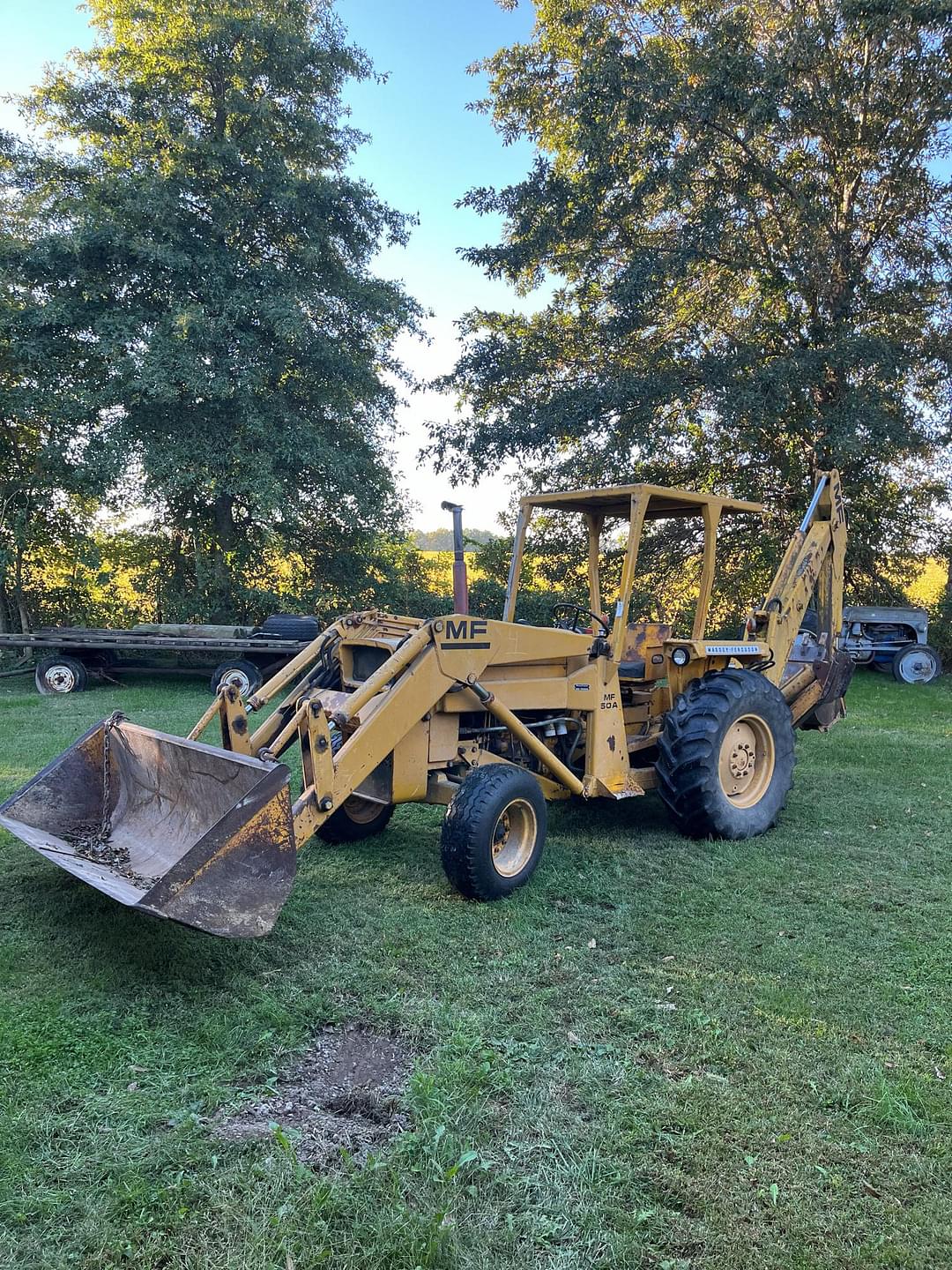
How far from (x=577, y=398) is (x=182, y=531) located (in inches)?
302

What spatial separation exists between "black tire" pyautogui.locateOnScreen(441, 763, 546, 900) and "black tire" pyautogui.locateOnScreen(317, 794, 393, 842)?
972 millimetres

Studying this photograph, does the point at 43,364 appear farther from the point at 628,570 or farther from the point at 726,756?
the point at 726,756

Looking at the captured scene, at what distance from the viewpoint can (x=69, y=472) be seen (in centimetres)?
1337

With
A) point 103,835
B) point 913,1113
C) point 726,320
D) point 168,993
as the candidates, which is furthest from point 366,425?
point 913,1113

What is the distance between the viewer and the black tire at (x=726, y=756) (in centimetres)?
511

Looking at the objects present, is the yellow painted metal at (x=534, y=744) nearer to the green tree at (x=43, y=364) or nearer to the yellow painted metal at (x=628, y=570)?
the yellow painted metal at (x=628, y=570)

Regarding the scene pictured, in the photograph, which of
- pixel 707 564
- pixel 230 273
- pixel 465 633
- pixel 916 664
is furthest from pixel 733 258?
pixel 465 633

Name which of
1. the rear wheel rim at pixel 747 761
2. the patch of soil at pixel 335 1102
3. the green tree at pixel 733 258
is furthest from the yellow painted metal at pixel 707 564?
the green tree at pixel 733 258

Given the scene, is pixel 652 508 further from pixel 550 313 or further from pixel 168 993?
pixel 550 313

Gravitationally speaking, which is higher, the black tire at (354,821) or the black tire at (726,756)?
the black tire at (726,756)

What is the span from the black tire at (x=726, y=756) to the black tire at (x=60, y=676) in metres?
9.66

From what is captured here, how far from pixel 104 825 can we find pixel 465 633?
7.06ft

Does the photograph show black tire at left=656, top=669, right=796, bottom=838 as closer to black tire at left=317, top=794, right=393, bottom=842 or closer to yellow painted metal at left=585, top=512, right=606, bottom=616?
yellow painted metal at left=585, top=512, right=606, bottom=616

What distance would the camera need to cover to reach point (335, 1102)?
8.66ft
